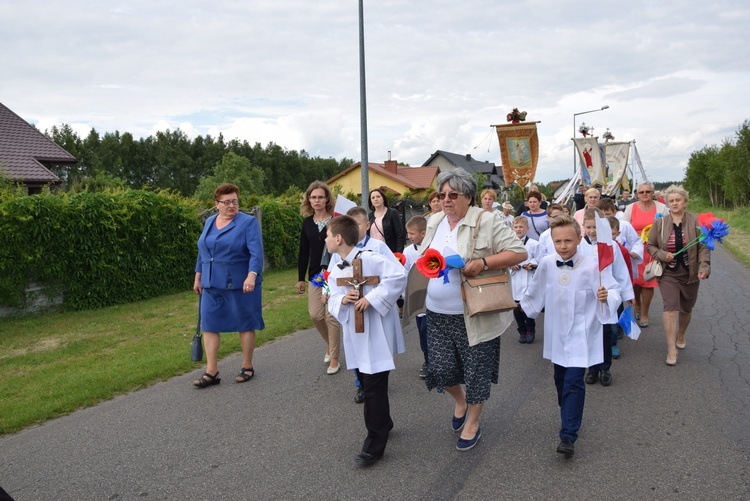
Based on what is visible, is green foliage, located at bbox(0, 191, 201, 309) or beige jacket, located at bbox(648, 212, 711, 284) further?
green foliage, located at bbox(0, 191, 201, 309)

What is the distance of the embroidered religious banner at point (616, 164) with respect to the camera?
20.3 m

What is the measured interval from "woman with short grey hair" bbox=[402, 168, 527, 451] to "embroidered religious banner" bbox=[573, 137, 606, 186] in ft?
59.3

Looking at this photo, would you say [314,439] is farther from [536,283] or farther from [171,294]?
[171,294]

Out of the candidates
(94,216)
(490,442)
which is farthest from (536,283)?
(94,216)

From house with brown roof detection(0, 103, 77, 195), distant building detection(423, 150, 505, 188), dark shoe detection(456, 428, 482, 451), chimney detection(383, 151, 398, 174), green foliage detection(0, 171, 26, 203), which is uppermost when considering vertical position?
distant building detection(423, 150, 505, 188)

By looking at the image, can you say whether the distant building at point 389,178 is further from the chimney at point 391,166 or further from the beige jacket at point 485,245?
the beige jacket at point 485,245

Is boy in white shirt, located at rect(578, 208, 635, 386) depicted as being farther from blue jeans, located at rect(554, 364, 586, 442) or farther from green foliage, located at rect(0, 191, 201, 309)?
green foliage, located at rect(0, 191, 201, 309)

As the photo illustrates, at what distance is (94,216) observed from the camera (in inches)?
401

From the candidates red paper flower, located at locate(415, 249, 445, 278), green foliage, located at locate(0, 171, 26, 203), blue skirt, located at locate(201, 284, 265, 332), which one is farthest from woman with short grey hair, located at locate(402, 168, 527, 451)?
green foliage, located at locate(0, 171, 26, 203)

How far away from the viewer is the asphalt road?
3639mm

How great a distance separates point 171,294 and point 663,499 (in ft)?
33.5

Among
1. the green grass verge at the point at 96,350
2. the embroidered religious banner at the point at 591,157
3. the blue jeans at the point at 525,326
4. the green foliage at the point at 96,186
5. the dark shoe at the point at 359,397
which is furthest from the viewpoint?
the embroidered religious banner at the point at 591,157

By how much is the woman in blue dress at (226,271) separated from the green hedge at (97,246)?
501 centimetres

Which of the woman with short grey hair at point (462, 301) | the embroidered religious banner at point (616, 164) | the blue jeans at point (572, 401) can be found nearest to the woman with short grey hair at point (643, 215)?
the blue jeans at point (572, 401)
